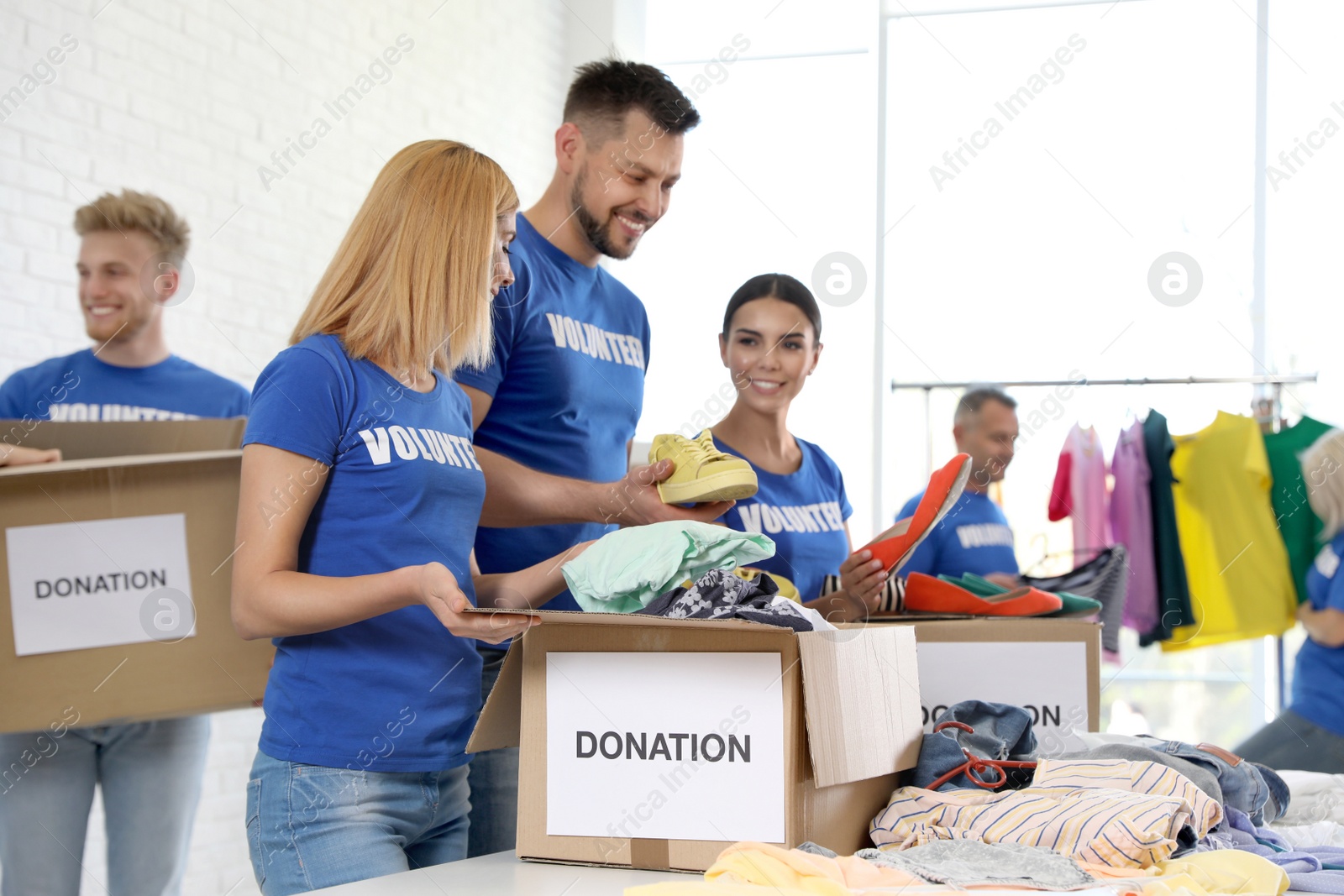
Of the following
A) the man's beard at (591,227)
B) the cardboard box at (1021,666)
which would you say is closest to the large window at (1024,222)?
the man's beard at (591,227)

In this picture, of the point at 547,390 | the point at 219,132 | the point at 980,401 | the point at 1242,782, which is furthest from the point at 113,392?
the point at 980,401

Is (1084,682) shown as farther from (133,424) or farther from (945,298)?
(945,298)

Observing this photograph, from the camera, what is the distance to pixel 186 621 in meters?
1.54

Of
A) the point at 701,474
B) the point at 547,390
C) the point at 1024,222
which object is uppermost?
the point at 1024,222

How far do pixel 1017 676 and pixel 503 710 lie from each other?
812 millimetres

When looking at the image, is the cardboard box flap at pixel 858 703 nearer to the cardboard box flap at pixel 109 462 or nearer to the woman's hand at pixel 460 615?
the woman's hand at pixel 460 615

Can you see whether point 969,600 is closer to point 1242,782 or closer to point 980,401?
point 1242,782

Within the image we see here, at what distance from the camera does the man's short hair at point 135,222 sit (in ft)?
7.42

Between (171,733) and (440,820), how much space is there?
938mm

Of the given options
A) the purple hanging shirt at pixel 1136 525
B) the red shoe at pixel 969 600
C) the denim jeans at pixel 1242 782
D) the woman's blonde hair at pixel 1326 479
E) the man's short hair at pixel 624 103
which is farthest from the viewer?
the purple hanging shirt at pixel 1136 525

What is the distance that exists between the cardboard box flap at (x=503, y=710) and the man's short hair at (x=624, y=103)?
3.30ft

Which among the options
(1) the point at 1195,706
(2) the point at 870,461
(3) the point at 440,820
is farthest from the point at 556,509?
(1) the point at 1195,706

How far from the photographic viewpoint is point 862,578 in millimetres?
1588

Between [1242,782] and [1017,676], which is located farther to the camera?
[1017,676]
